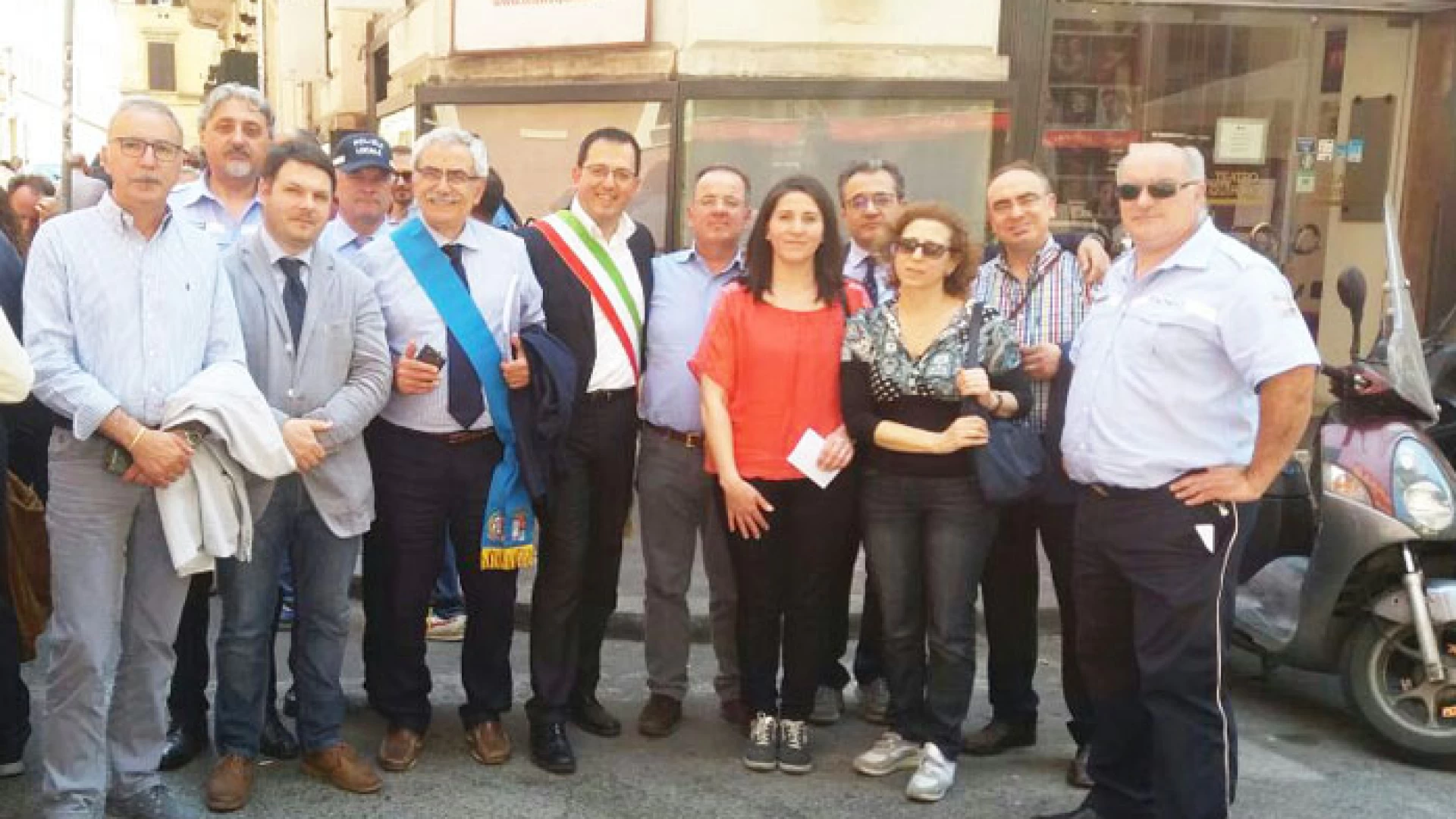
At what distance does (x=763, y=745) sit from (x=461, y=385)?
151 cm

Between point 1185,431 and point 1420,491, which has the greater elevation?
point 1185,431

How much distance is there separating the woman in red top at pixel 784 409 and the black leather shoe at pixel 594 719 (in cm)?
55

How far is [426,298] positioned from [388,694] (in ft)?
4.12

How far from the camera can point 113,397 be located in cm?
325

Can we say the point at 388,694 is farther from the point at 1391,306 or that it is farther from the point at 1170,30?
the point at 1170,30

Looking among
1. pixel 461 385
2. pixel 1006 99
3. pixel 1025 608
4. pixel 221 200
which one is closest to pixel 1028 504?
pixel 1025 608

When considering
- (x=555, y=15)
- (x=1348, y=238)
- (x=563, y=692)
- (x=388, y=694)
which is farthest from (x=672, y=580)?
(x=1348, y=238)

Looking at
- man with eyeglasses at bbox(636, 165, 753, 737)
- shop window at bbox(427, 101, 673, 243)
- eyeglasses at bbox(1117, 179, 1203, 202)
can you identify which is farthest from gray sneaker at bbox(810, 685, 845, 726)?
shop window at bbox(427, 101, 673, 243)

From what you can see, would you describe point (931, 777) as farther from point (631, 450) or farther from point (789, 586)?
point (631, 450)

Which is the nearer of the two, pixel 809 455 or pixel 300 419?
pixel 300 419

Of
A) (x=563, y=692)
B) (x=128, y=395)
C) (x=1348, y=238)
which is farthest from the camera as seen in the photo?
(x=1348, y=238)

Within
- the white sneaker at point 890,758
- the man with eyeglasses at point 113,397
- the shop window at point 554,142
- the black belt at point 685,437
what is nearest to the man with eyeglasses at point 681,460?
the black belt at point 685,437

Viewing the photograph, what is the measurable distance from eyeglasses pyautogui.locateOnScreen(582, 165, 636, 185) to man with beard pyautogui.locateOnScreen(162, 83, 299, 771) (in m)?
1.09

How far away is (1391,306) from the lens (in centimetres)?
460
